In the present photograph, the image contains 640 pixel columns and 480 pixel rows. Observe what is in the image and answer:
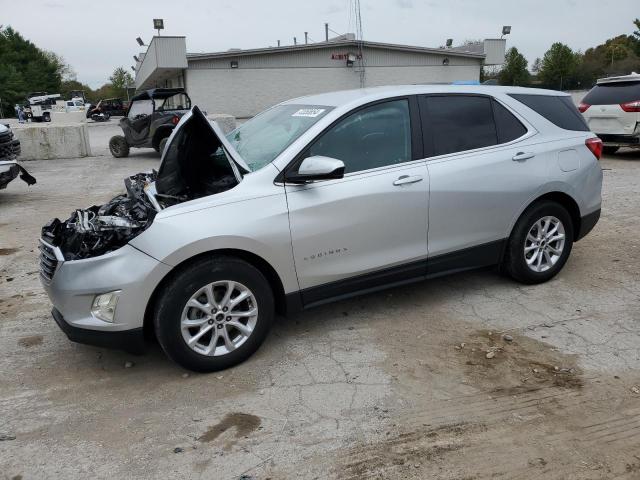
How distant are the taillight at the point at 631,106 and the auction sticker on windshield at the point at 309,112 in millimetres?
9846

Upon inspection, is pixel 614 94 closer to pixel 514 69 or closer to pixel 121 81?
pixel 514 69

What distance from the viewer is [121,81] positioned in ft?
318

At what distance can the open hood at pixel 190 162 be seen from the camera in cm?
416

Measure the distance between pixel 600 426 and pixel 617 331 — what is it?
135 centimetres

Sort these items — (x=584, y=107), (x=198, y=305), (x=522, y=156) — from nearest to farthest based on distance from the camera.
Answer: (x=198, y=305) → (x=522, y=156) → (x=584, y=107)

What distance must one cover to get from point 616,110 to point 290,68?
24372 mm

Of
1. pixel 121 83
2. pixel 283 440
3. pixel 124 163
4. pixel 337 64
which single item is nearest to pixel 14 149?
pixel 124 163

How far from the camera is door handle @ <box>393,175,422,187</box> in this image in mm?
4055

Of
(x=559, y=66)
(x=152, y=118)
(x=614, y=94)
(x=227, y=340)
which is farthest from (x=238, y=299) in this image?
(x=559, y=66)

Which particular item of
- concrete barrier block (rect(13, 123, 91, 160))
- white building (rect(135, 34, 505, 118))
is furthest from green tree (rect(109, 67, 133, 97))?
concrete barrier block (rect(13, 123, 91, 160))

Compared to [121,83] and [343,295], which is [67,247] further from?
[121,83]

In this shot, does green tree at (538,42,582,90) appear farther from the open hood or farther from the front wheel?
the open hood

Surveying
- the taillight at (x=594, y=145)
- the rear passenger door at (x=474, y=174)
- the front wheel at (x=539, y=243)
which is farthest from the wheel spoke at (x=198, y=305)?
the taillight at (x=594, y=145)

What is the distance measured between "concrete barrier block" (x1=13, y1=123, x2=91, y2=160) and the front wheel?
1452 cm
